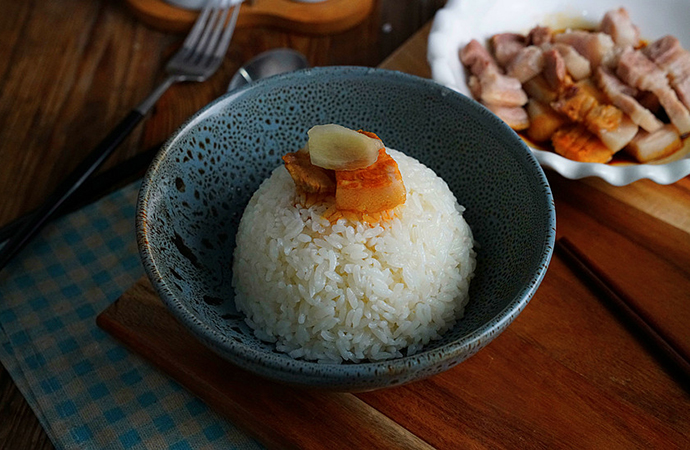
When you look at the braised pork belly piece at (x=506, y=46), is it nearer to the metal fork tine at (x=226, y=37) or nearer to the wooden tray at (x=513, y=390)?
the wooden tray at (x=513, y=390)

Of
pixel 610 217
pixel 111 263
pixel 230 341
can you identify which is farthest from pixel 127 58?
pixel 610 217

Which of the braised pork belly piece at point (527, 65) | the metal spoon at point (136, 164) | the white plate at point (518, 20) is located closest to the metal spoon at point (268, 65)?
the metal spoon at point (136, 164)

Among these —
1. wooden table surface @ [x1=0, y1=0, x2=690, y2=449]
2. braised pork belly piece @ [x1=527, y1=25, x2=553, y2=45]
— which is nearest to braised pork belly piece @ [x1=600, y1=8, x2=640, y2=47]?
braised pork belly piece @ [x1=527, y1=25, x2=553, y2=45]

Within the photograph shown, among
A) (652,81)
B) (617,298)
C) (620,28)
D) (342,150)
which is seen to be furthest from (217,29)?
(617,298)

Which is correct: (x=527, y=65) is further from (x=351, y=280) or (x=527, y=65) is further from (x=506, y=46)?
(x=351, y=280)

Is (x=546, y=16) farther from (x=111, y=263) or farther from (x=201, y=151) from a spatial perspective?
(x=111, y=263)

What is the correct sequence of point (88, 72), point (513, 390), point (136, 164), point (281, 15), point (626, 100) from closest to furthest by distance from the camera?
point (513, 390) < point (626, 100) < point (136, 164) < point (88, 72) < point (281, 15)

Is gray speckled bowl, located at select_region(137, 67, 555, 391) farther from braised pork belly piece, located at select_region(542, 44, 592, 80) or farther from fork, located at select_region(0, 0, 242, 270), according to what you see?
braised pork belly piece, located at select_region(542, 44, 592, 80)
